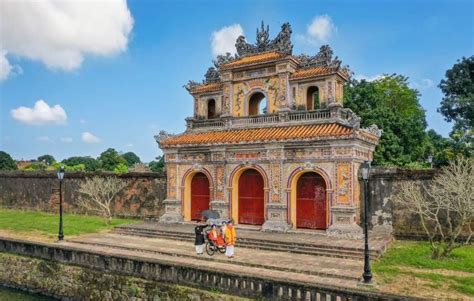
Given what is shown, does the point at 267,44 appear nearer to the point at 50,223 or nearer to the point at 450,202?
the point at 450,202

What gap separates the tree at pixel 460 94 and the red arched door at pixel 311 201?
18054 mm

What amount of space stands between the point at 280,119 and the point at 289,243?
6.51m

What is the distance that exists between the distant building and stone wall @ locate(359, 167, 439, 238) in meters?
0.81

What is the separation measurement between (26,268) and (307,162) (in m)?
12.1

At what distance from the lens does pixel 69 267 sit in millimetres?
13914

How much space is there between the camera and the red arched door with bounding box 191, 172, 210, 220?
2138 cm

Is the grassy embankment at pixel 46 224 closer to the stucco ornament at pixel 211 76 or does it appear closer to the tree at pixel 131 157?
the stucco ornament at pixel 211 76

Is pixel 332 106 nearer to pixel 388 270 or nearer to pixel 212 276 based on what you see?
pixel 388 270

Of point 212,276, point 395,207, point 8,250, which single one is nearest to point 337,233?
point 395,207

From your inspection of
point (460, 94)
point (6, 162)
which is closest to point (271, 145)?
point (460, 94)

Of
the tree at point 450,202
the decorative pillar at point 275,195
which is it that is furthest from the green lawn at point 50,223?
the tree at point 450,202

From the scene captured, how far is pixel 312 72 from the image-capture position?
19406 mm

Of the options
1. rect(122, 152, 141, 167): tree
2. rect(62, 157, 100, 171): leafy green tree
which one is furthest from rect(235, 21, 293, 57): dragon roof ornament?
rect(122, 152, 141, 167): tree

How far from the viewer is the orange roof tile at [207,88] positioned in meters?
22.2
